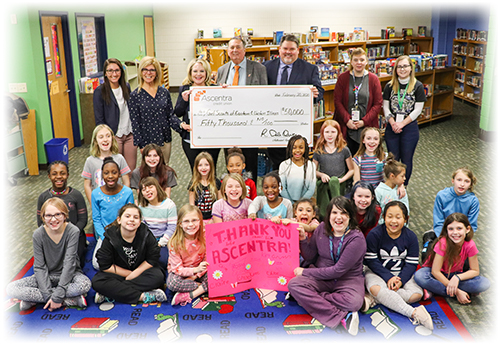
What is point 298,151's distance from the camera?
401cm

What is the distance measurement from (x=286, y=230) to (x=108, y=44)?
291 inches

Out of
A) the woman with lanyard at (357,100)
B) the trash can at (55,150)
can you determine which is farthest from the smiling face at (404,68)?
the trash can at (55,150)

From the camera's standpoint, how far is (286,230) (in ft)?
10.8

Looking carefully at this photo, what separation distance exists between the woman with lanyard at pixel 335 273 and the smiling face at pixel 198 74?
1922 mm

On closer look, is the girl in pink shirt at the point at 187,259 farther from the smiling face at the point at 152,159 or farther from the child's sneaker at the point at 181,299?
the smiling face at the point at 152,159

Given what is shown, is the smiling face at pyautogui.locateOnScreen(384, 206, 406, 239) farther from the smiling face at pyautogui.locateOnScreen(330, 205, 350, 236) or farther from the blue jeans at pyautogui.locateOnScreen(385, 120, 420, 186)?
the blue jeans at pyautogui.locateOnScreen(385, 120, 420, 186)

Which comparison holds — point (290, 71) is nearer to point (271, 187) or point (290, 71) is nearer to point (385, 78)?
point (271, 187)

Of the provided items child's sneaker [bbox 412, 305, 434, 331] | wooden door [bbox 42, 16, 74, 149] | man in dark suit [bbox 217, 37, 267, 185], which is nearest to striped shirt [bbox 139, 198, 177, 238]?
man in dark suit [bbox 217, 37, 267, 185]

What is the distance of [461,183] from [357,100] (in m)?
1.50

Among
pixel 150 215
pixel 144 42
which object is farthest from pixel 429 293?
pixel 144 42

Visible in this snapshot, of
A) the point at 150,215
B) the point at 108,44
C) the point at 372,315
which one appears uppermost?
the point at 108,44

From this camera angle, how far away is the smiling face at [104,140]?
4152mm

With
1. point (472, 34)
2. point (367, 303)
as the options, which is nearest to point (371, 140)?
point (367, 303)

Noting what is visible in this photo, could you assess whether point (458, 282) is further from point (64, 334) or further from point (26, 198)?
point (26, 198)
